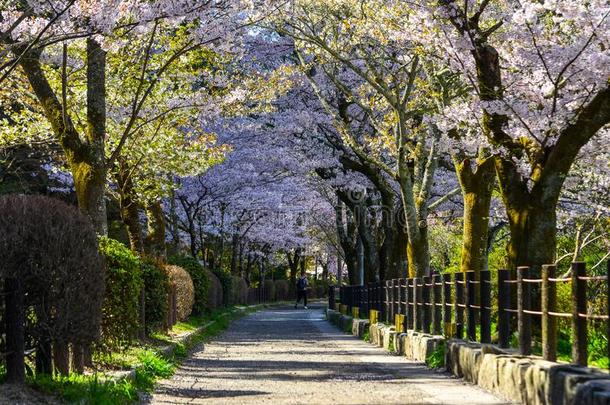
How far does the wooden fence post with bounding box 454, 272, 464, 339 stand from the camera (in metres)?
14.0

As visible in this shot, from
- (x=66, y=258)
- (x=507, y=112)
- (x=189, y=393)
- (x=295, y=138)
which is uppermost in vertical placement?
(x=295, y=138)

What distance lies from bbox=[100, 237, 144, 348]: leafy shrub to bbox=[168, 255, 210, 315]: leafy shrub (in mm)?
13315

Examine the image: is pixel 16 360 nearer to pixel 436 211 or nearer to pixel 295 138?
pixel 295 138

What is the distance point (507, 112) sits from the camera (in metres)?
14.6

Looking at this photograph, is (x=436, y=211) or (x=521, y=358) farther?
(x=436, y=211)

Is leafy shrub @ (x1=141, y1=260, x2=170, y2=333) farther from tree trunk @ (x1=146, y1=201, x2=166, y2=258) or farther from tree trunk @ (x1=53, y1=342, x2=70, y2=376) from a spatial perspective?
tree trunk @ (x1=146, y1=201, x2=166, y2=258)

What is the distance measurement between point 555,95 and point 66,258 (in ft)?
24.9

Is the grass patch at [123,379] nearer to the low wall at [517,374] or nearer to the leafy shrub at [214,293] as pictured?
the low wall at [517,374]

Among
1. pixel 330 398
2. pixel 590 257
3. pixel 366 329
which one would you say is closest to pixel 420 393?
pixel 330 398

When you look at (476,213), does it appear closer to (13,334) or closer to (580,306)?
(580,306)

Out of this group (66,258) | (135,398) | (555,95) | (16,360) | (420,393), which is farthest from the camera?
(555,95)

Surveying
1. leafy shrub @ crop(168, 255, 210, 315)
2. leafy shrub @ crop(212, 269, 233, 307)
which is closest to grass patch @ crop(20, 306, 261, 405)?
leafy shrub @ crop(168, 255, 210, 315)

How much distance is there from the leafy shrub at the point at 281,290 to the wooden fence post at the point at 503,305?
57.4m

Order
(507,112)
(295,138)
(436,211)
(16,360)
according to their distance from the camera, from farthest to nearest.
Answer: (436,211) → (295,138) → (507,112) → (16,360)
